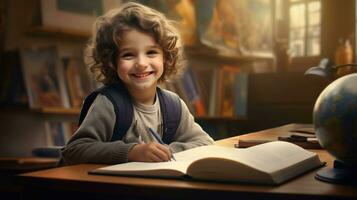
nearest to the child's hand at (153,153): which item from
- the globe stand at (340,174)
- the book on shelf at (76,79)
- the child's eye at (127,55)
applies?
the globe stand at (340,174)

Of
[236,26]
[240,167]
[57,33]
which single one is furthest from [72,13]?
[240,167]

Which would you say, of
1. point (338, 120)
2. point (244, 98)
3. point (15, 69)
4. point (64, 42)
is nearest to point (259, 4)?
point (244, 98)

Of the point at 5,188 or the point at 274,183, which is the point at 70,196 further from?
the point at 5,188

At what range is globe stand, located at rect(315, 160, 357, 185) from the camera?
787mm

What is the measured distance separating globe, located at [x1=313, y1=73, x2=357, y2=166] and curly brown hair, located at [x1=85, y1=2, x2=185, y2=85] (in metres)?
0.75

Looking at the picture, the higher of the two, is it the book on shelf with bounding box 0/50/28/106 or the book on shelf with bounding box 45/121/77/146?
the book on shelf with bounding box 0/50/28/106

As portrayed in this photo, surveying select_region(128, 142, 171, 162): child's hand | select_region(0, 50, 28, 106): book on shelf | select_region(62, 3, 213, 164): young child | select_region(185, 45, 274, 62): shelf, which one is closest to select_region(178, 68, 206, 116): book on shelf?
select_region(185, 45, 274, 62): shelf

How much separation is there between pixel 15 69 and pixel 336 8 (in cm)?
291

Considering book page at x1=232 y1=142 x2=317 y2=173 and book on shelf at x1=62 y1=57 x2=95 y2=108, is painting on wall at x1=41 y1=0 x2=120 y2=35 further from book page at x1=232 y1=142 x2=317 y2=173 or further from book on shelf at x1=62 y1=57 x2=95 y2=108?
book page at x1=232 y1=142 x2=317 y2=173

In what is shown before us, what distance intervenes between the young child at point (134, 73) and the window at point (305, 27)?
126 inches

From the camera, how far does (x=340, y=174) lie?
815 mm

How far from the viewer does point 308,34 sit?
462cm

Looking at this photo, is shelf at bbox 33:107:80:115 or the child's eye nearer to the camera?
the child's eye

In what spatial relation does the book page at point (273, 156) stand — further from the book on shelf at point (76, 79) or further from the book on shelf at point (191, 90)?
the book on shelf at point (191, 90)
